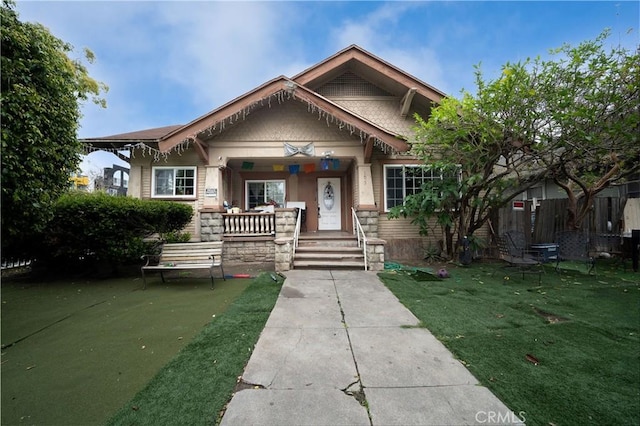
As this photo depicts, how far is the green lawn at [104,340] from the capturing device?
2131 millimetres

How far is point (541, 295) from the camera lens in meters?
4.97

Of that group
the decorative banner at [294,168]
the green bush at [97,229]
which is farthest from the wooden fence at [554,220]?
the green bush at [97,229]

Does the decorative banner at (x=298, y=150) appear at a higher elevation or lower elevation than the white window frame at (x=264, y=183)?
higher

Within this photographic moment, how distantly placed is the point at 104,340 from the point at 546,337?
5.63 m

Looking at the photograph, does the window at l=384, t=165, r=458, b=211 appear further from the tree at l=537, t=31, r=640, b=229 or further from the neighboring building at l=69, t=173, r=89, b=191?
the neighboring building at l=69, t=173, r=89, b=191

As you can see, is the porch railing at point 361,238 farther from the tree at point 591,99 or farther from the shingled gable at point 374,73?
the tree at point 591,99

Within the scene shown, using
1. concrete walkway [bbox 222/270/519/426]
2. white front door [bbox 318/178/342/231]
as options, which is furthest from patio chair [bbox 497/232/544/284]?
white front door [bbox 318/178/342/231]

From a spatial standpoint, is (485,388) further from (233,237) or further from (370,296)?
(233,237)

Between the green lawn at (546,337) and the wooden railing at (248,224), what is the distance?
13.7 ft

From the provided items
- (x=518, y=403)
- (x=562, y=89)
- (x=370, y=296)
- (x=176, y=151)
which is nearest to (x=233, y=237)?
(x=176, y=151)

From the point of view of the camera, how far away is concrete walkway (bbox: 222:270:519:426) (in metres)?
1.89

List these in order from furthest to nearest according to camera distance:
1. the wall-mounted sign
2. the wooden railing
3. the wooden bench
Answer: the wall-mounted sign → the wooden railing → the wooden bench

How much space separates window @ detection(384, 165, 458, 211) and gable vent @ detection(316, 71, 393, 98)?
3.13 metres

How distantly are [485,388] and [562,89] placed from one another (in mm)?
7080
